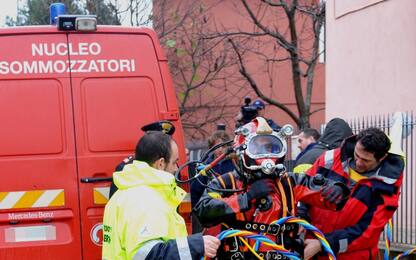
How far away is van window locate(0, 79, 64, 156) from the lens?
17.7ft

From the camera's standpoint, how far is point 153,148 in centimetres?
342

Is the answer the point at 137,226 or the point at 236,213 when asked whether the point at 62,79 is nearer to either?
the point at 236,213

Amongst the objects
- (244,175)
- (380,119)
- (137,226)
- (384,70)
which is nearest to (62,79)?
(244,175)

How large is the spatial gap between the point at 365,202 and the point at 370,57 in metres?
6.97

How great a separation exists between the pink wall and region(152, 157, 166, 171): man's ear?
7158 millimetres

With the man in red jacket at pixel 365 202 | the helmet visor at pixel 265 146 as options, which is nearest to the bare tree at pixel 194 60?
the man in red jacket at pixel 365 202

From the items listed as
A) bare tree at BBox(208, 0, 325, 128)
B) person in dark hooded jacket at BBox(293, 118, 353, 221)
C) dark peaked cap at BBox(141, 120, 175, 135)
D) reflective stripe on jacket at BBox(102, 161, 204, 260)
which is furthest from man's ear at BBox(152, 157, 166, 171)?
bare tree at BBox(208, 0, 325, 128)

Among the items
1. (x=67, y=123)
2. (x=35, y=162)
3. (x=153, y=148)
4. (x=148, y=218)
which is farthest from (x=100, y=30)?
(x=148, y=218)

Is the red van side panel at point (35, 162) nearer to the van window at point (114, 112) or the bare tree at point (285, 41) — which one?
the van window at point (114, 112)

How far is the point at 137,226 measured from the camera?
3.05 m

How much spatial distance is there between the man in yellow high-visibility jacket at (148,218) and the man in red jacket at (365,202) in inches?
56.6

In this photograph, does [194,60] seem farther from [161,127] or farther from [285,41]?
[161,127]

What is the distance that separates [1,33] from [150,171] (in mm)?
2816

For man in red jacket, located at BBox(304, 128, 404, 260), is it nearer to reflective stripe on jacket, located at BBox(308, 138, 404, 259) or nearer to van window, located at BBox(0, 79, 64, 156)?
reflective stripe on jacket, located at BBox(308, 138, 404, 259)
